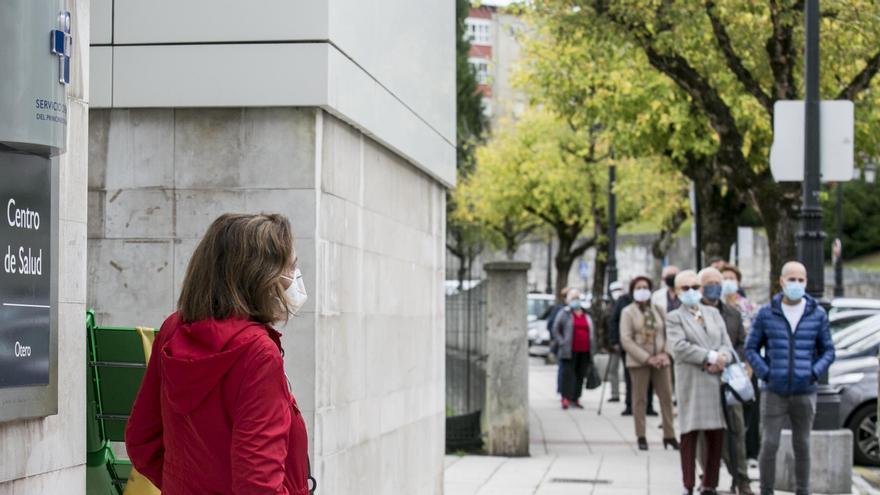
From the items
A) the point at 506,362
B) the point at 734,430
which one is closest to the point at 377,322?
the point at 734,430

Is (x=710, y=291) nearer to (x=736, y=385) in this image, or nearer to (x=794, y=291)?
(x=736, y=385)

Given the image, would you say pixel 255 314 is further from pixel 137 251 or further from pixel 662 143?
pixel 662 143

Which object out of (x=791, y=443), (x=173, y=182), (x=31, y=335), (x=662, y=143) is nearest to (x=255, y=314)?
(x=31, y=335)

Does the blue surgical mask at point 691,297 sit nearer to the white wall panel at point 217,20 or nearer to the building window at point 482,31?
the white wall panel at point 217,20

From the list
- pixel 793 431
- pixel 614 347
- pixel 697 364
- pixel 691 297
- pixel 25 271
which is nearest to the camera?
pixel 25 271

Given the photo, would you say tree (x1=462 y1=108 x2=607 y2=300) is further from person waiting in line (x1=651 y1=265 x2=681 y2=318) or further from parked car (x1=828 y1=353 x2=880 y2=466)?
parked car (x1=828 y1=353 x2=880 y2=466)

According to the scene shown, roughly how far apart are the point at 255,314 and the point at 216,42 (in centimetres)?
333

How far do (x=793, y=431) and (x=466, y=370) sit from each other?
4.99 m

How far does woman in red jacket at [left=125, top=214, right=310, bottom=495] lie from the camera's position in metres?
3.65

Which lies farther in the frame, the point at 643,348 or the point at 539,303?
the point at 539,303

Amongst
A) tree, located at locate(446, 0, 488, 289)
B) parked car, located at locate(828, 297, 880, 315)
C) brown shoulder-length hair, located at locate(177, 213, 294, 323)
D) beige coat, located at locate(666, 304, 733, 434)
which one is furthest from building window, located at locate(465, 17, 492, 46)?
brown shoulder-length hair, located at locate(177, 213, 294, 323)

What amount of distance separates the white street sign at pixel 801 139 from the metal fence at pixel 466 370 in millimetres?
3641

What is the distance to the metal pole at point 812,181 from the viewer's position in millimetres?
12531

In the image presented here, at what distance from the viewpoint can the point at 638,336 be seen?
52.6 feet
